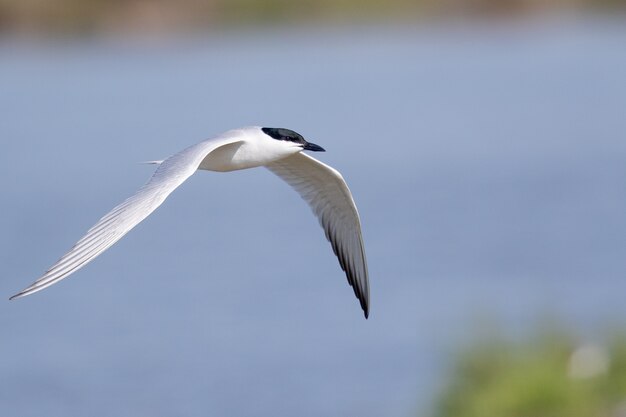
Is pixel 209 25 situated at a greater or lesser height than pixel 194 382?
greater

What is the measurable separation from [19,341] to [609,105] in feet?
46.3

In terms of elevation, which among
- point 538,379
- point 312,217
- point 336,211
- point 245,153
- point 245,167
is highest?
point 245,153

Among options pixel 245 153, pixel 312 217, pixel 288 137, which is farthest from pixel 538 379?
pixel 312 217

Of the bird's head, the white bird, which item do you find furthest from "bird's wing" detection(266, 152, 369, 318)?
the bird's head

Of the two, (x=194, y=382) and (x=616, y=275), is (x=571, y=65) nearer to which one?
(x=616, y=275)

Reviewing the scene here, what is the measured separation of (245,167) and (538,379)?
2588mm

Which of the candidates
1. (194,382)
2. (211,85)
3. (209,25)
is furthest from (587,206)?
(209,25)

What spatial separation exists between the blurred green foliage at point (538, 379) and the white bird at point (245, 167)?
1.29 meters

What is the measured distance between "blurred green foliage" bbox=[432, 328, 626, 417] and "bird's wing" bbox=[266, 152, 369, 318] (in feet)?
4.11

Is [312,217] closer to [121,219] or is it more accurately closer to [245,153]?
[245,153]

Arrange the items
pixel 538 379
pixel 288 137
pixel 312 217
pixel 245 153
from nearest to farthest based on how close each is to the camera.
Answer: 1. pixel 245 153
2. pixel 288 137
3. pixel 538 379
4. pixel 312 217

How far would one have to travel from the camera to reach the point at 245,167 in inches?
290

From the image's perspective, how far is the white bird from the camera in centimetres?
550

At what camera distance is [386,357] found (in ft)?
41.7
